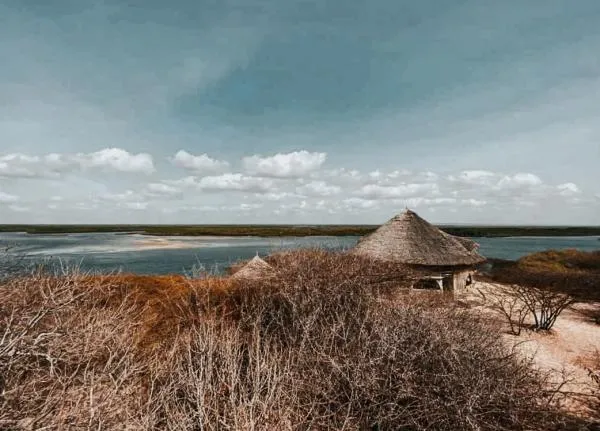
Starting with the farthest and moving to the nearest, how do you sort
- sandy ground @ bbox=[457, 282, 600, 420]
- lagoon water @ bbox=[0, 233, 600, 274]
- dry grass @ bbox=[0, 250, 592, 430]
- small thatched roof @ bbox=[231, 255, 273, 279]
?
1. lagoon water @ bbox=[0, 233, 600, 274]
2. small thatched roof @ bbox=[231, 255, 273, 279]
3. sandy ground @ bbox=[457, 282, 600, 420]
4. dry grass @ bbox=[0, 250, 592, 430]

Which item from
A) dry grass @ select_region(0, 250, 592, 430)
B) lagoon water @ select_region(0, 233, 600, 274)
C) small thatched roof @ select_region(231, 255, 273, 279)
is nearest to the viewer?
dry grass @ select_region(0, 250, 592, 430)

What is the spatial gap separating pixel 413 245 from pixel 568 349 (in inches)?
277

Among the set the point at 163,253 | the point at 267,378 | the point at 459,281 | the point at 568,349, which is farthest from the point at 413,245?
the point at 163,253

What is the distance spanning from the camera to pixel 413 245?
18.2 m

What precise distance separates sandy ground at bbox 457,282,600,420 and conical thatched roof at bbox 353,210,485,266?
2.16m

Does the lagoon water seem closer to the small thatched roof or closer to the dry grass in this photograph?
the small thatched roof

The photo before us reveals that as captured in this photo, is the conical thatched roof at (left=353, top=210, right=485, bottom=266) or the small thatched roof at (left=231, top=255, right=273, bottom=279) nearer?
the small thatched roof at (left=231, top=255, right=273, bottom=279)

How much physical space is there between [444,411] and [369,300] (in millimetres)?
4259

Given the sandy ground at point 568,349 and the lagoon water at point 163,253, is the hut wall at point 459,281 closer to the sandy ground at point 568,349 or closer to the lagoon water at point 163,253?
the sandy ground at point 568,349

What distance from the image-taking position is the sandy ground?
356 inches

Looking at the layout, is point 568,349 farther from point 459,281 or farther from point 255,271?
point 255,271

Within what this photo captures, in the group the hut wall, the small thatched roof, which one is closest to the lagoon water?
the small thatched roof

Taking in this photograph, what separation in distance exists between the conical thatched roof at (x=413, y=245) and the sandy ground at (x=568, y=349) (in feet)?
7.08

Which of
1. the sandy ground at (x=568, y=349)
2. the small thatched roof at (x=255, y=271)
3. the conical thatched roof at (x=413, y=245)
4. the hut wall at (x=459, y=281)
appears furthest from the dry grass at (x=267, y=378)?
the hut wall at (x=459, y=281)
